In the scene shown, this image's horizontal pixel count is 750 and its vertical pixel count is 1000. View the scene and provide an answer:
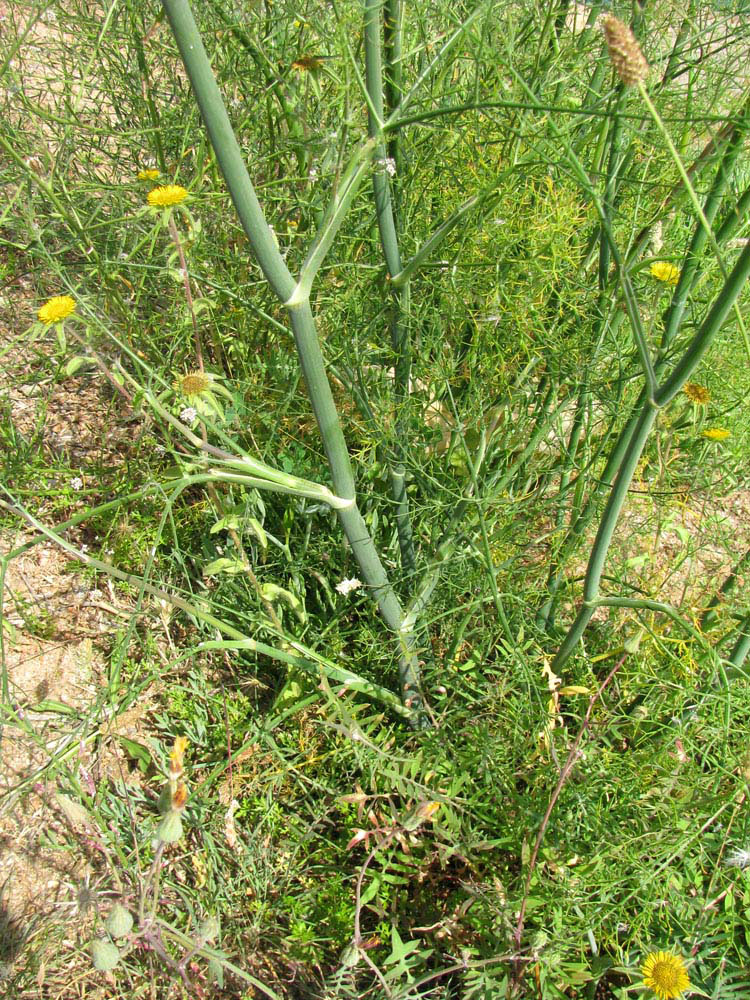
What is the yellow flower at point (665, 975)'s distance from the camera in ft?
3.68

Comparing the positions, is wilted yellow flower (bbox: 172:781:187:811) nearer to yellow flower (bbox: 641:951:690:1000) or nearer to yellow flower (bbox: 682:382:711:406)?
yellow flower (bbox: 641:951:690:1000)

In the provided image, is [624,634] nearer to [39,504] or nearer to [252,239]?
[252,239]

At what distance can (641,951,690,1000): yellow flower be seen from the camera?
1.12 m

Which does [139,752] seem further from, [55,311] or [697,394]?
[697,394]

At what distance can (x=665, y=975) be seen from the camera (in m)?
1.13

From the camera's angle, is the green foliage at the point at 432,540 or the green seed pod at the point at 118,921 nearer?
the green seed pod at the point at 118,921

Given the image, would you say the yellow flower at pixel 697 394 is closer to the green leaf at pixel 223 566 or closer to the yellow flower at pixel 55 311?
the green leaf at pixel 223 566

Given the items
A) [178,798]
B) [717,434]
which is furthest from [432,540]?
[178,798]

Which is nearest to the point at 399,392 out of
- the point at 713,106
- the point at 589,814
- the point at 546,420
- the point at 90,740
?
the point at 546,420

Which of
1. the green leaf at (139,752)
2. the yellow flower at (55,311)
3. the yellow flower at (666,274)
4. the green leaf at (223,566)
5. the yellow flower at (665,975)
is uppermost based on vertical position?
the yellow flower at (55,311)

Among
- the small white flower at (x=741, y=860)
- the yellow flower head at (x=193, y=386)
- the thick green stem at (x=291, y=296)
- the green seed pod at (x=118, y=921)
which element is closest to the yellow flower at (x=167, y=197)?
the yellow flower head at (x=193, y=386)

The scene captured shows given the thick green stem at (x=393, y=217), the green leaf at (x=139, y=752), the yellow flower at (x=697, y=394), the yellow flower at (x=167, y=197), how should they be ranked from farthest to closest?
the green leaf at (x=139, y=752) < the yellow flower at (x=167, y=197) < the yellow flower at (x=697, y=394) < the thick green stem at (x=393, y=217)

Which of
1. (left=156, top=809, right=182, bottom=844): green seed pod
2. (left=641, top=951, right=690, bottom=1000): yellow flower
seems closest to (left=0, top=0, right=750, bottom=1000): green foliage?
(left=156, top=809, right=182, bottom=844): green seed pod

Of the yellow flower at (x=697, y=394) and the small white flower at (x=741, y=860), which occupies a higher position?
the yellow flower at (x=697, y=394)
